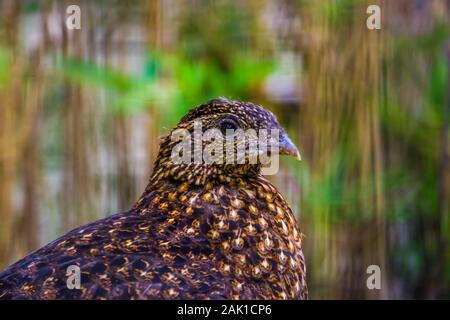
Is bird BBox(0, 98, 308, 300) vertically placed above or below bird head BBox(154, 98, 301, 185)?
below

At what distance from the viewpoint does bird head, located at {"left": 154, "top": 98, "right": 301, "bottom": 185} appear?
3.91 metres

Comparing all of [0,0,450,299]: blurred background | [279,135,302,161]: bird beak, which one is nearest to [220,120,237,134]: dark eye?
[279,135,302,161]: bird beak

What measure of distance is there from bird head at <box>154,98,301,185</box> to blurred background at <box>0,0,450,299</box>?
2530 mm

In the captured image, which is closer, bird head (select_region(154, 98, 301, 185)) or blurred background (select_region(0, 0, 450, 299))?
bird head (select_region(154, 98, 301, 185))

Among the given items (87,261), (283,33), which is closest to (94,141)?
(283,33)

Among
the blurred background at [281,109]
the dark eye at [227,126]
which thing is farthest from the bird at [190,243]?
the blurred background at [281,109]

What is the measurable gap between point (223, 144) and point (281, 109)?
3.03 meters

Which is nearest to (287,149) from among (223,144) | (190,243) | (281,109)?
(223,144)

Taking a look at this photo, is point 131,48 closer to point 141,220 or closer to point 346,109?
point 346,109

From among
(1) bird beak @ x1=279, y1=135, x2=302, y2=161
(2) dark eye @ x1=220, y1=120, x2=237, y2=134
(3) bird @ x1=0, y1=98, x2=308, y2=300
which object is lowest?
(3) bird @ x1=0, y1=98, x2=308, y2=300

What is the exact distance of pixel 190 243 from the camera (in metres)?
3.56

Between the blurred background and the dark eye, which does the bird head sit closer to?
the dark eye

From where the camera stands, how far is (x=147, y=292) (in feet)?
10.3
